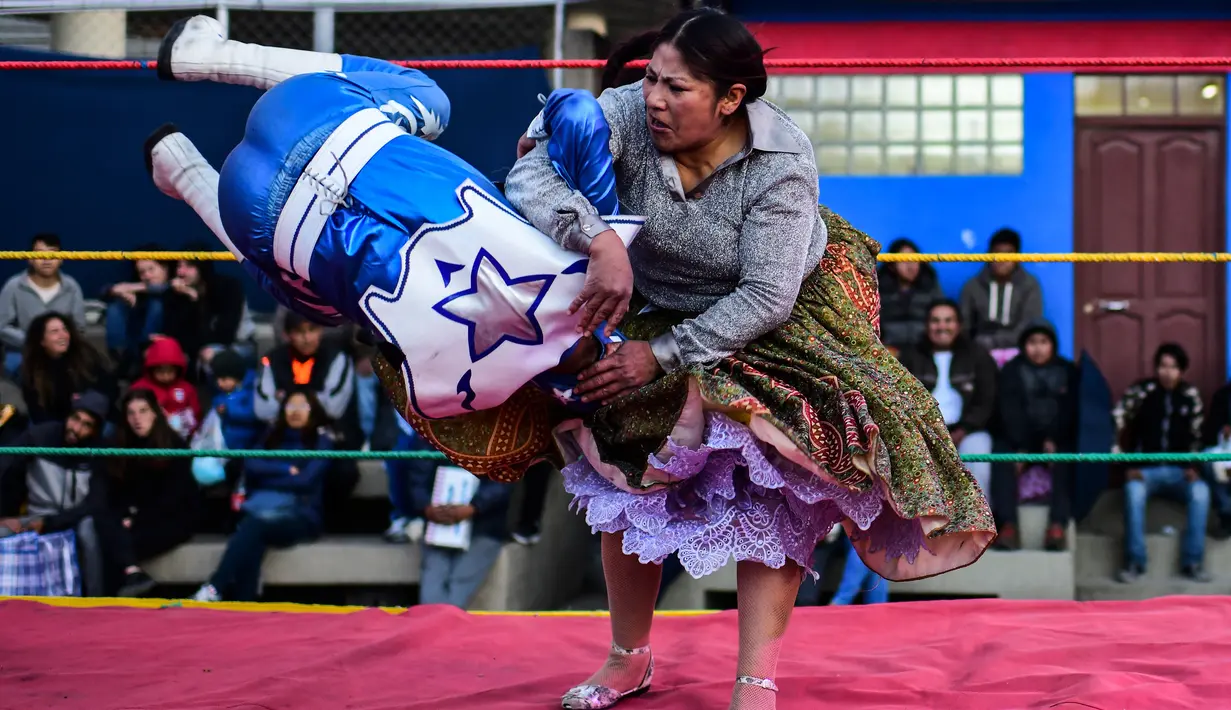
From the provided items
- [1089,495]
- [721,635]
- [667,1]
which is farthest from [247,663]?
[667,1]

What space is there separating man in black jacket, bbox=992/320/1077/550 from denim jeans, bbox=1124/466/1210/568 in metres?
0.29

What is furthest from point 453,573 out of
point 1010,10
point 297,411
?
point 1010,10

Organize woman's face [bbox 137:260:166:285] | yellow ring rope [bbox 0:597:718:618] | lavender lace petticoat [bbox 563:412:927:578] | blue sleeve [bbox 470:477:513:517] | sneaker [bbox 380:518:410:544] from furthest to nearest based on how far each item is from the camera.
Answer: woman's face [bbox 137:260:166:285]
sneaker [bbox 380:518:410:544]
blue sleeve [bbox 470:477:513:517]
yellow ring rope [bbox 0:597:718:618]
lavender lace petticoat [bbox 563:412:927:578]

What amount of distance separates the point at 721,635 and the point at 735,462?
0.83m

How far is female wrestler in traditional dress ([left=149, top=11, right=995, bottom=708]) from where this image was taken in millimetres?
1724

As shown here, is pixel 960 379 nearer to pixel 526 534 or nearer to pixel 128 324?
pixel 526 534

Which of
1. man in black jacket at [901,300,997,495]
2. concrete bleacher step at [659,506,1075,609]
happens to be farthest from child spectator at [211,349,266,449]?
man in black jacket at [901,300,997,495]

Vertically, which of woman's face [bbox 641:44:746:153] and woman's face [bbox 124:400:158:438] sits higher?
→ woman's face [bbox 641:44:746:153]

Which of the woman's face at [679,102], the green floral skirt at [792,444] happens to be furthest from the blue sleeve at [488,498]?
the woman's face at [679,102]

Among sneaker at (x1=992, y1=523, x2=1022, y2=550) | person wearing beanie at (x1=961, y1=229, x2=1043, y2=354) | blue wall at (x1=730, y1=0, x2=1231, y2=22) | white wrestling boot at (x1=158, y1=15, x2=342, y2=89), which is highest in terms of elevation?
blue wall at (x1=730, y1=0, x2=1231, y2=22)

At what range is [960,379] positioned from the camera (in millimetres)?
4418

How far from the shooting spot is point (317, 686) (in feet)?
7.16

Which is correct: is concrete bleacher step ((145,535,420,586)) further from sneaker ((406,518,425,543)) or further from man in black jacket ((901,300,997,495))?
man in black jacket ((901,300,997,495))

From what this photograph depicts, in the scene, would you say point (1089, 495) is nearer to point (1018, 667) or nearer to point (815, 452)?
point (1018, 667)
